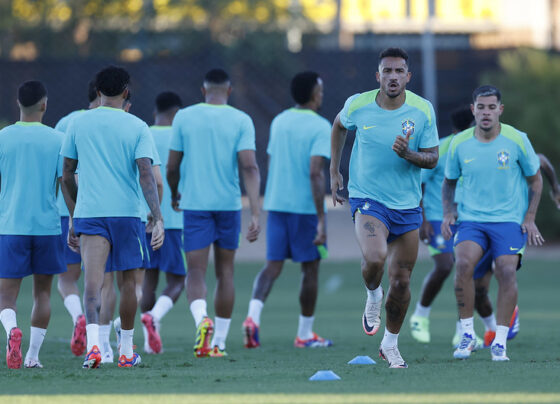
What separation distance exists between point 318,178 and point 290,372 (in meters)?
3.71

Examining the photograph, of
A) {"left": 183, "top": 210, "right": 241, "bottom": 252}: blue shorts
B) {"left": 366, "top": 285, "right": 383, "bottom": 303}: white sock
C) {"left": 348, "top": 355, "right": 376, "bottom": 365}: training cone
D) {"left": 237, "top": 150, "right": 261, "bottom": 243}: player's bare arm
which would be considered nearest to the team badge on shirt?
{"left": 366, "top": 285, "right": 383, "bottom": 303}: white sock

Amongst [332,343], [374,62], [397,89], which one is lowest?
[332,343]

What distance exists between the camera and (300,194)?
40.3ft

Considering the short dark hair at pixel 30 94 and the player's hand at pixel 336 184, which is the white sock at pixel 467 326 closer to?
the player's hand at pixel 336 184

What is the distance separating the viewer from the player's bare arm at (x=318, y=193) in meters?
12.0

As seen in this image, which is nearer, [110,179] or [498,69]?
[110,179]

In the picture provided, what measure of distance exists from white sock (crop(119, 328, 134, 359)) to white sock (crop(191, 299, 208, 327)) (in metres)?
1.55

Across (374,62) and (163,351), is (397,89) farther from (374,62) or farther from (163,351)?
(374,62)

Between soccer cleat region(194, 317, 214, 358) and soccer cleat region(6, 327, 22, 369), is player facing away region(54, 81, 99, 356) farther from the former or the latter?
soccer cleat region(6, 327, 22, 369)

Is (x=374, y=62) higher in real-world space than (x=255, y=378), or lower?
higher

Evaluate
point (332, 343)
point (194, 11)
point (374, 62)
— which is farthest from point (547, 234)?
point (332, 343)

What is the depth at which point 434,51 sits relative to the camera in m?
29.0

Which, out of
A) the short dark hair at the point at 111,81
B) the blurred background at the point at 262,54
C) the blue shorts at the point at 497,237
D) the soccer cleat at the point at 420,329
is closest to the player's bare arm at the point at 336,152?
the blue shorts at the point at 497,237

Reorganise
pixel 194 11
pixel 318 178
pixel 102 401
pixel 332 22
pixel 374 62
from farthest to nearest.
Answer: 1. pixel 332 22
2. pixel 194 11
3. pixel 374 62
4. pixel 318 178
5. pixel 102 401
